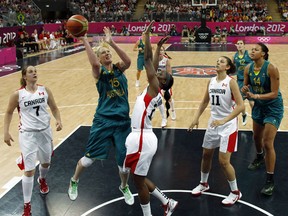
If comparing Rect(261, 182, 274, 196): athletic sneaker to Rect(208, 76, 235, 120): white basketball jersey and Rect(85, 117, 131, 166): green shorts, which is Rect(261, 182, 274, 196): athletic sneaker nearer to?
Rect(208, 76, 235, 120): white basketball jersey

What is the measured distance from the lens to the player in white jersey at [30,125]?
15.4ft

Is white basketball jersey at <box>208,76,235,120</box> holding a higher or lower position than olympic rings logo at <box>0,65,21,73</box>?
higher

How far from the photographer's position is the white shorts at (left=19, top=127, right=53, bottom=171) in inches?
183

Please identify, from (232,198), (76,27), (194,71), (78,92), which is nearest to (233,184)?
(232,198)

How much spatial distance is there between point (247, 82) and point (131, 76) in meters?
9.67

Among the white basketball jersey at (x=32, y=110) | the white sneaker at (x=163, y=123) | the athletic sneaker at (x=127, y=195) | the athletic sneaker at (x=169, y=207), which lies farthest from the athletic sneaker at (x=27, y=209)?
the white sneaker at (x=163, y=123)

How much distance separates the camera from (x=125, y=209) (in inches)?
195

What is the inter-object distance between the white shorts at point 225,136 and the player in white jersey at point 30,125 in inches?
87.1

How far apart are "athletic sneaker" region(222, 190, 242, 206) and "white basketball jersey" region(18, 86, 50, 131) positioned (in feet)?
8.61

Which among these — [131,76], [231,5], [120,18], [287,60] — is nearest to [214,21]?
[231,5]

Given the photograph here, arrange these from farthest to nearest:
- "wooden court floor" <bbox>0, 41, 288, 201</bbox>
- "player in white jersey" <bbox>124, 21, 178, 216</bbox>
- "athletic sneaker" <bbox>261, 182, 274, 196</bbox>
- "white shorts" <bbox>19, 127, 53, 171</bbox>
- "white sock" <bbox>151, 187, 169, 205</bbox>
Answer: "wooden court floor" <bbox>0, 41, 288, 201</bbox> → "athletic sneaker" <bbox>261, 182, 274, 196</bbox> → "white shorts" <bbox>19, 127, 53, 171</bbox> → "white sock" <bbox>151, 187, 169, 205</bbox> → "player in white jersey" <bbox>124, 21, 178, 216</bbox>

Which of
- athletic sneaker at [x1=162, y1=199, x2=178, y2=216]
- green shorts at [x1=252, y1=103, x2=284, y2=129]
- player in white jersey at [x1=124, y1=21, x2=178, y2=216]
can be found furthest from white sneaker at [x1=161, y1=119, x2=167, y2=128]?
player in white jersey at [x1=124, y1=21, x2=178, y2=216]

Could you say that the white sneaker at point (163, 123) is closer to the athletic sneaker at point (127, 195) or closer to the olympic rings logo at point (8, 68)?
the athletic sneaker at point (127, 195)

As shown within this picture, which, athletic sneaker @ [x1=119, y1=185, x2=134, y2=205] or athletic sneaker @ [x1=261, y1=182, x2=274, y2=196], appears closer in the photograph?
athletic sneaker @ [x1=119, y1=185, x2=134, y2=205]
